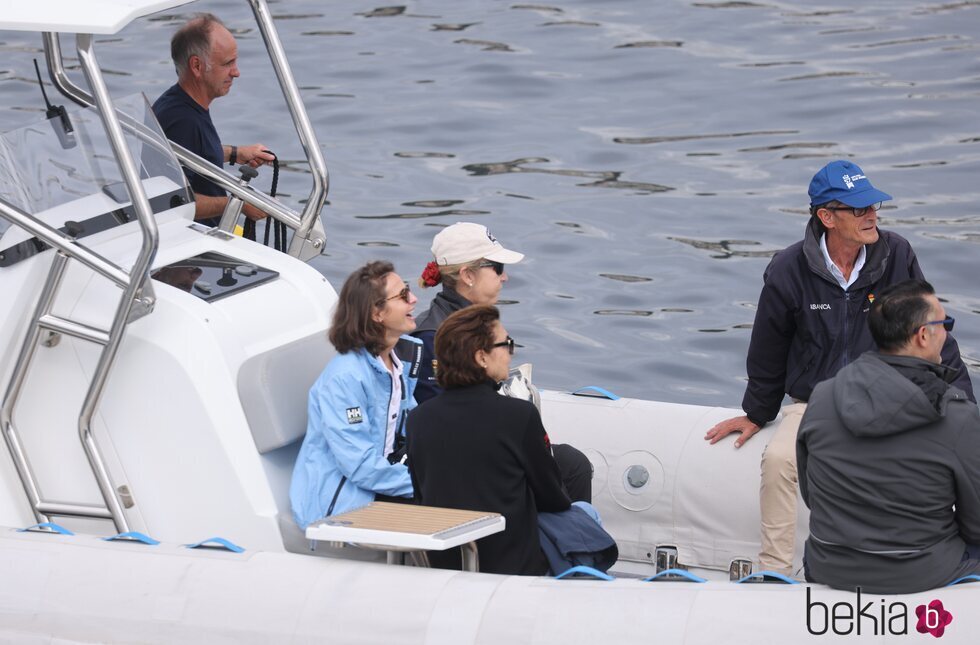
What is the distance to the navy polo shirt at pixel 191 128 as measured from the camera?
4.71m

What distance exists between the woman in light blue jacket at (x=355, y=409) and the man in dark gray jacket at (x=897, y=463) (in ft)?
3.32

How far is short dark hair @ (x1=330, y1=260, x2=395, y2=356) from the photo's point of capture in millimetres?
3668

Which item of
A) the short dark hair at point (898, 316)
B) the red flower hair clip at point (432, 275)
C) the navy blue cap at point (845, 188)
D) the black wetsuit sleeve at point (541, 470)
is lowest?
the black wetsuit sleeve at point (541, 470)

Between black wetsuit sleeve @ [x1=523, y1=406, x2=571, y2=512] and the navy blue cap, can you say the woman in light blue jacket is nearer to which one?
black wetsuit sleeve @ [x1=523, y1=406, x2=571, y2=512]

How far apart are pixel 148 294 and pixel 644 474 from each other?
1.69 metres

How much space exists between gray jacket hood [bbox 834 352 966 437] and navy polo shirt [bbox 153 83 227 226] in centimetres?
227

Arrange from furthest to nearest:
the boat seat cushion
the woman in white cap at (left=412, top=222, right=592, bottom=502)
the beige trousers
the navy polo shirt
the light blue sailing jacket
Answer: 1. the navy polo shirt
2. the beige trousers
3. the woman in white cap at (left=412, top=222, right=592, bottom=502)
4. the boat seat cushion
5. the light blue sailing jacket

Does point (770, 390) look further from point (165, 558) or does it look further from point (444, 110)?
point (444, 110)

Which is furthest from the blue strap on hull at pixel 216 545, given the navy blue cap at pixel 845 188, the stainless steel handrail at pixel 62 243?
the navy blue cap at pixel 845 188

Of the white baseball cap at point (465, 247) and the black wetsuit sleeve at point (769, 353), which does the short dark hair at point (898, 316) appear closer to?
the black wetsuit sleeve at point (769, 353)

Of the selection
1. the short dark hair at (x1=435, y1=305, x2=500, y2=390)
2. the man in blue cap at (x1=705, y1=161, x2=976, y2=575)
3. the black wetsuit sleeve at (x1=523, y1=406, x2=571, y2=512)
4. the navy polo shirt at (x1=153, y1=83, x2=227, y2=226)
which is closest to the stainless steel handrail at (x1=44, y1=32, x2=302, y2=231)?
the navy polo shirt at (x1=153, y1=83, x2=227, y2=226)

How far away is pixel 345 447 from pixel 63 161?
1.08m

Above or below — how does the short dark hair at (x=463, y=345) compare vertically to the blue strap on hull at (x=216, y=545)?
above

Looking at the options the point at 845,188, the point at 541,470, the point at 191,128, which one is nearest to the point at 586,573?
the point at 541,470
